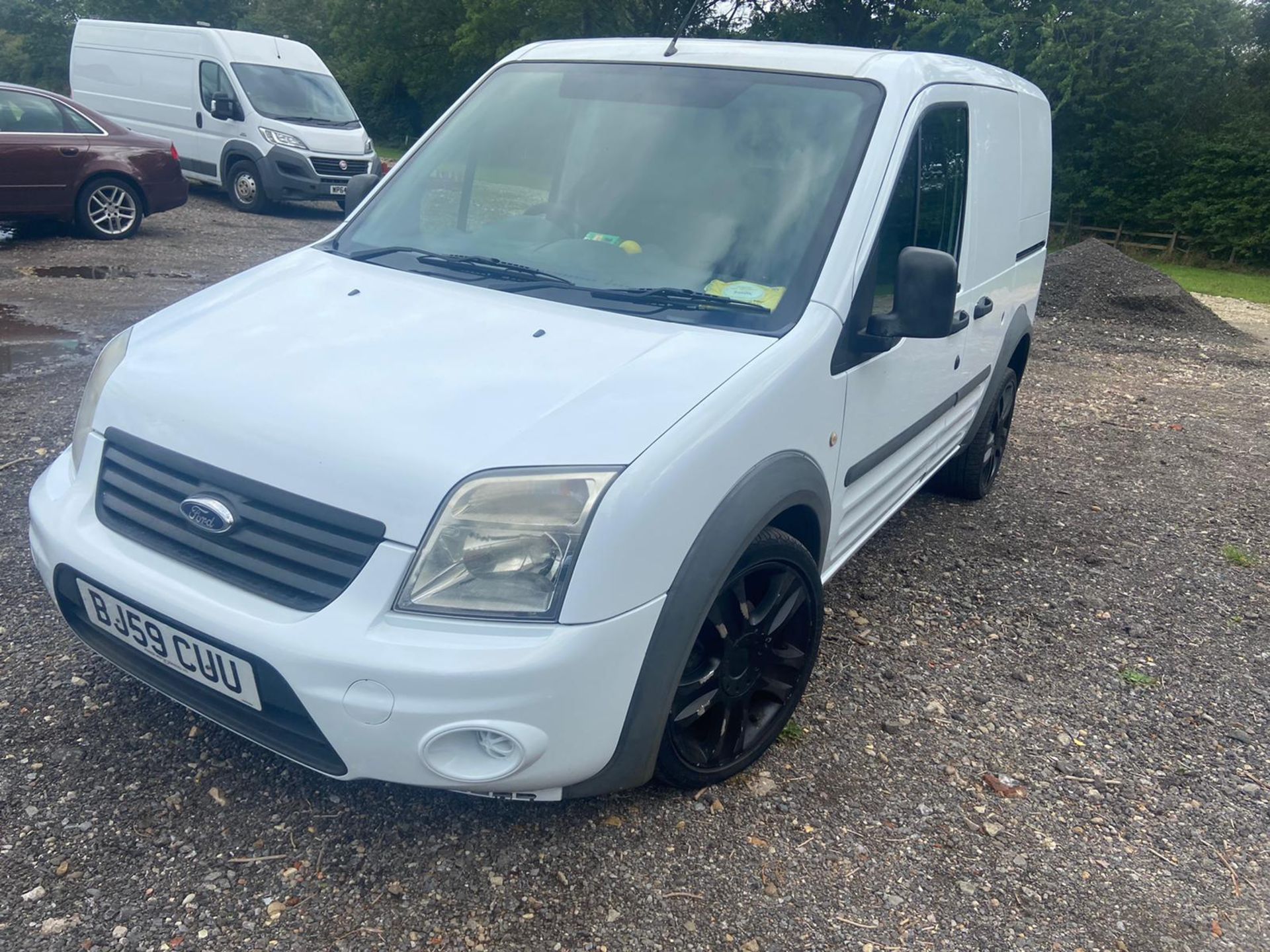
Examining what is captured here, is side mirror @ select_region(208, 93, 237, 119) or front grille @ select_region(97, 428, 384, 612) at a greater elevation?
front grille @ select_region(97, 428, 384, 612)

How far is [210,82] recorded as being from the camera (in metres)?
13.6

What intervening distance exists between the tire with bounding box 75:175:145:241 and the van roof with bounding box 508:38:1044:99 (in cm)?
827

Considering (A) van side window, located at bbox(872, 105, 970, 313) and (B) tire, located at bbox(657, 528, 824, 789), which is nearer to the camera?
(B) tire, located at bbox(657, 528, 824, 789)

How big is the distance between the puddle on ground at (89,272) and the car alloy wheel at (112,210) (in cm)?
135

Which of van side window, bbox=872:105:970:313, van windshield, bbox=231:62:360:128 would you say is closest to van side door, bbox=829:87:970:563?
van side window, bbox=872:105:970:313

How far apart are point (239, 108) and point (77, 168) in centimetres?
389

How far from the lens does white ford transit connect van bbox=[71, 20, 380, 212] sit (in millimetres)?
13289

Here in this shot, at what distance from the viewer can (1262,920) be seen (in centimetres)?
248

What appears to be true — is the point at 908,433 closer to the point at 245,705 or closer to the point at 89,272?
the point at 245,705

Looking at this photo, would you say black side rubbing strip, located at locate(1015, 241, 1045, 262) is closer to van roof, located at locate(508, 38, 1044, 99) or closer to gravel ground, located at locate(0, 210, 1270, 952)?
van roof, located at locate(508, 38, 1044, 99)

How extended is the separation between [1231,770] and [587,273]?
253 cm

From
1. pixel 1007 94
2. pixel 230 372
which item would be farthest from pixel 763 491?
pixel 1007 94

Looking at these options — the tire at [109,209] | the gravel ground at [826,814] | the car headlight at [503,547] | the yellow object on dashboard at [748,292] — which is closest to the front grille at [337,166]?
the tire at [109,209]

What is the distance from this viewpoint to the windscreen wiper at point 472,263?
2.93 meters
